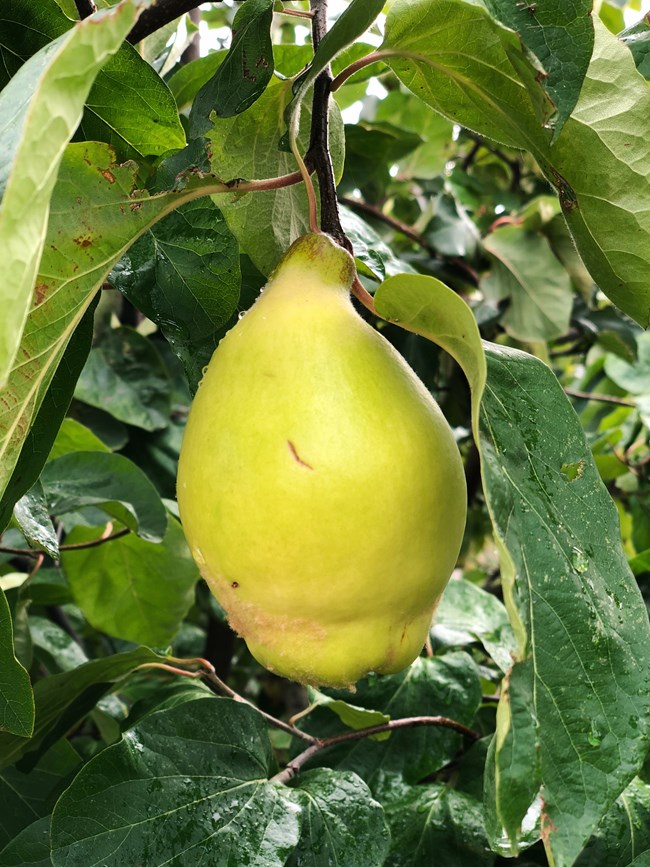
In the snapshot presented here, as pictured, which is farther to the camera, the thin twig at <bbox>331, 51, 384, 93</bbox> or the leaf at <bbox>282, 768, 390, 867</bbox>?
the leaf at <bbox>282, 768, 390, 867</bbox>

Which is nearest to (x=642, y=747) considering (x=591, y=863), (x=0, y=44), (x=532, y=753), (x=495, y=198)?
(x=532, y=753)

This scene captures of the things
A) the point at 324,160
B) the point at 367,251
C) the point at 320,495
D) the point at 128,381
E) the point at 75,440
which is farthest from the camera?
the point at 128,381

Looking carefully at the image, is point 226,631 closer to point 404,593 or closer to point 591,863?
point 591,863

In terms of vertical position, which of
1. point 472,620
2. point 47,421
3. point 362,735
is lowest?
point 472,620

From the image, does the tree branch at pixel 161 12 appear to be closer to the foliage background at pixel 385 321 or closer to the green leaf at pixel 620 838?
the foliage background at pixel 385 321

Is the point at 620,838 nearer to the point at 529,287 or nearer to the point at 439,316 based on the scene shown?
the point at 439,316

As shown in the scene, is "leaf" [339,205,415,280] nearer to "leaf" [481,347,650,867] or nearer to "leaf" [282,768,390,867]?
"leaf" [481,347,650,867]

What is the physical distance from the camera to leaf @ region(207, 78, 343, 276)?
593 mm

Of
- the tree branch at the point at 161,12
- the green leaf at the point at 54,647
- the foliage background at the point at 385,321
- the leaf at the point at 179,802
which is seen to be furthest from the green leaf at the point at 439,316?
the green leaf at the point at 54,647

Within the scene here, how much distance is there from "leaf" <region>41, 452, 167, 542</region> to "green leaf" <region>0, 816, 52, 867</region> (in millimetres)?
321

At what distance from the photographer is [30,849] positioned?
654 mm

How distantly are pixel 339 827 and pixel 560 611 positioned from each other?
0.31m

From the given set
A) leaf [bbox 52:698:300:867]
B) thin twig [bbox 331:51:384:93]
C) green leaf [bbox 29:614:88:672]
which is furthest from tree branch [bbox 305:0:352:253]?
green leaf [bbox 29:614:88:672]

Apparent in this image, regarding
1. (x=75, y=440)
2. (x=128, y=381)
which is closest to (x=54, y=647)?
(x=75, y=440)
